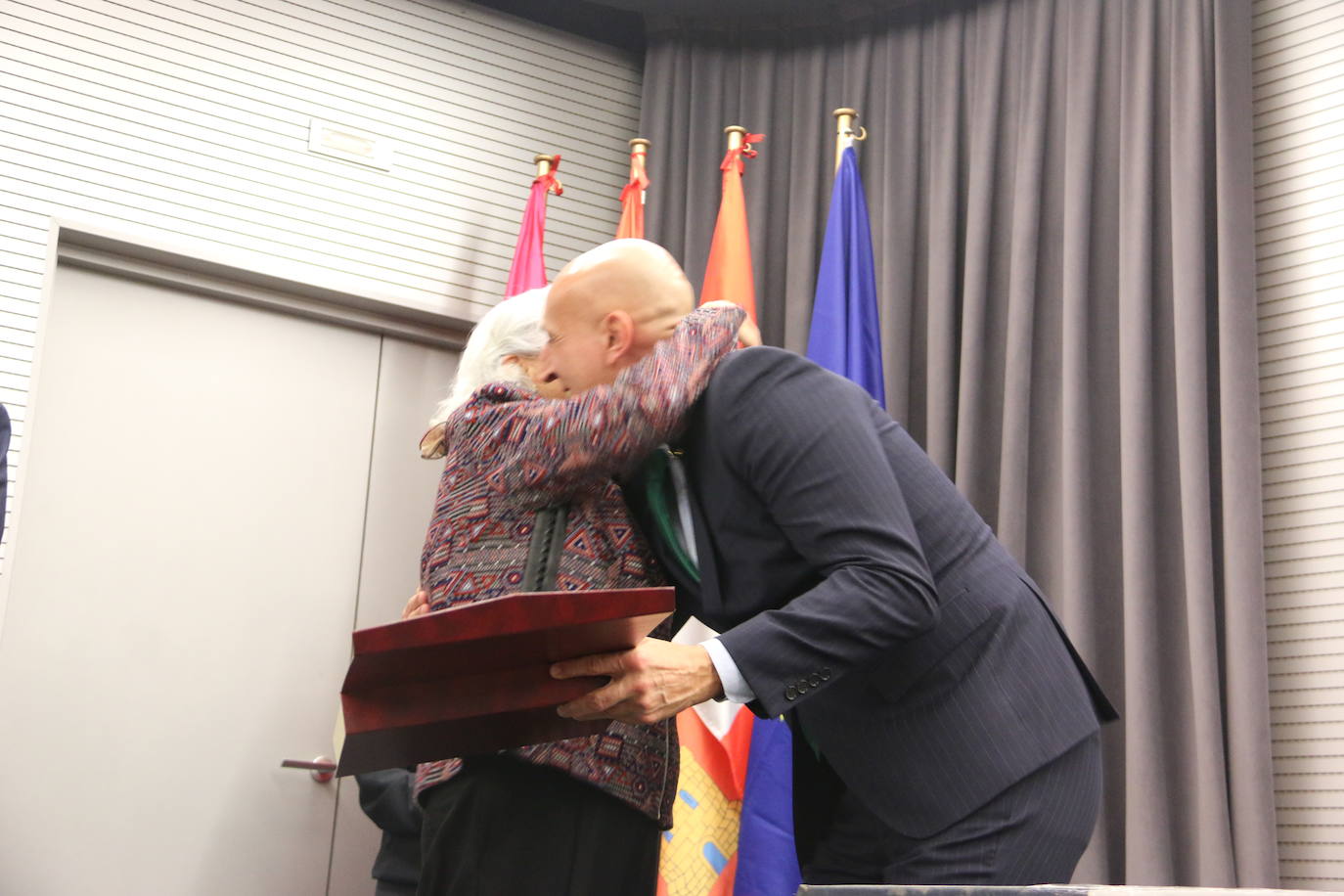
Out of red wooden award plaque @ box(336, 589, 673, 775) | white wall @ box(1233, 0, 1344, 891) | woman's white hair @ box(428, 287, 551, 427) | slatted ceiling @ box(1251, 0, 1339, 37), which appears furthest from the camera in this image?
slatted ceiling @ box(1251, 0, 1339, 37)

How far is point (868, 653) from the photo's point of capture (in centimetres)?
145

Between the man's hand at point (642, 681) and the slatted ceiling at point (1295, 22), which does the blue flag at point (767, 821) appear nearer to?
the man's hand at point (642, 681)

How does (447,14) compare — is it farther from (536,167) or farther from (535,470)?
(535,470)

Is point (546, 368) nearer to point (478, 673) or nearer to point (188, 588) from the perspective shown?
point (478, 673)

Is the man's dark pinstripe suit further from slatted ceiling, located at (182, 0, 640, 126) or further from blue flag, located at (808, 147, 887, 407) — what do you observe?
slatted ceiling, located at (182, 0, 640, 126)

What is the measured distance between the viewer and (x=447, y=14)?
4805 millimetres

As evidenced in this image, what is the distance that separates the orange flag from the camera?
430 centimetres

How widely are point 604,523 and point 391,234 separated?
3.00 metres

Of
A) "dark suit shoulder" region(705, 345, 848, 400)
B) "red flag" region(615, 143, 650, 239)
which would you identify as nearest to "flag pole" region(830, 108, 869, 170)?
"red flag" region(615, 143, 650, 239)

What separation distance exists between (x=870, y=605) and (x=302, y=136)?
3471 millimetres

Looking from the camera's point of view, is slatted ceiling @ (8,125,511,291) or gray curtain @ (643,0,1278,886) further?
slatted ceiling @ (8,125,511,291)

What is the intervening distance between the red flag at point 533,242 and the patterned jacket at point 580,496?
2527mm

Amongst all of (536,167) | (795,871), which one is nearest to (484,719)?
(795,871)

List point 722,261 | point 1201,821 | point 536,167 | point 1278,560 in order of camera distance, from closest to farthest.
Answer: point 1201,821 → point 1278,560 → point 722,261 → point 536,167
